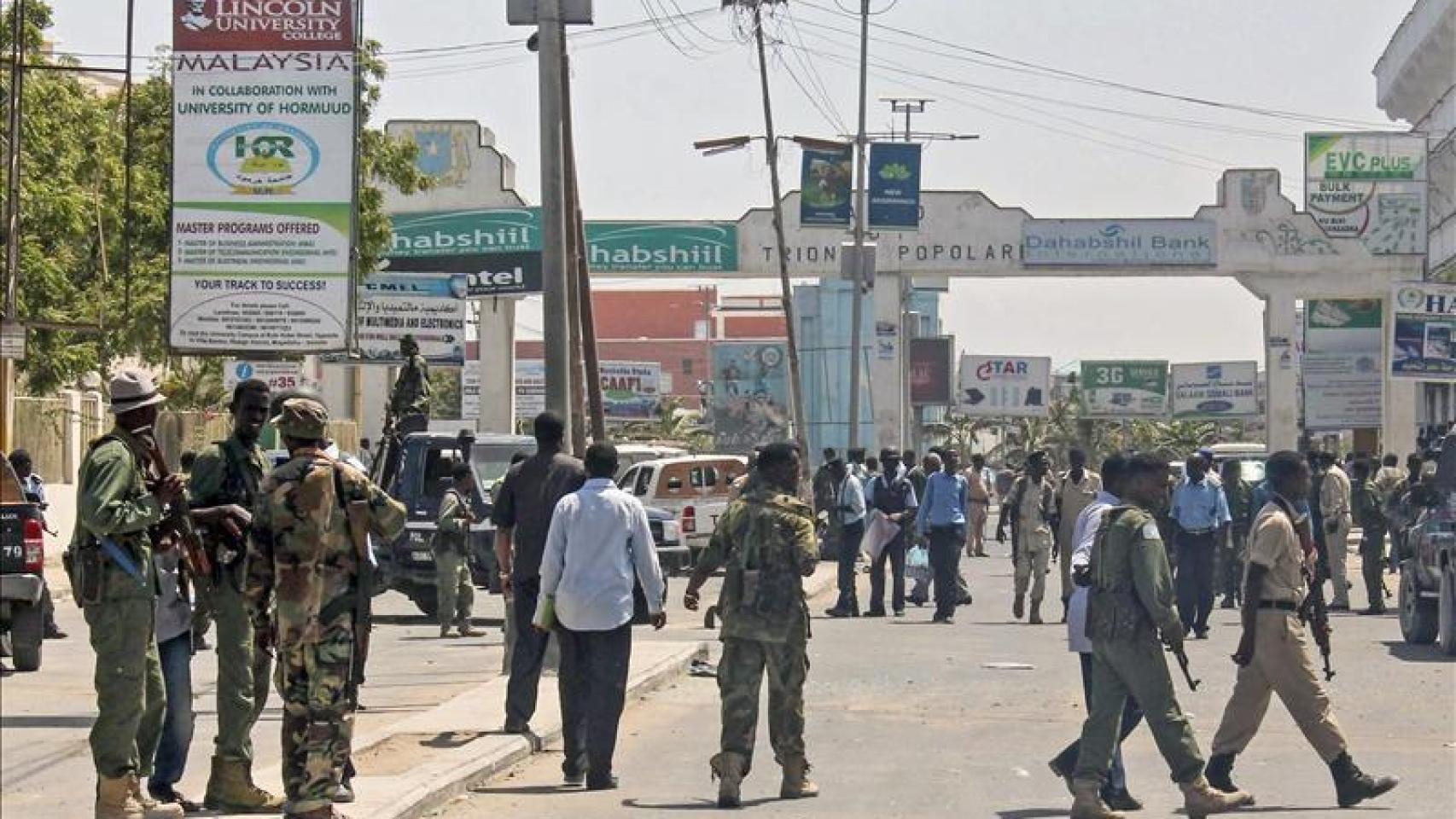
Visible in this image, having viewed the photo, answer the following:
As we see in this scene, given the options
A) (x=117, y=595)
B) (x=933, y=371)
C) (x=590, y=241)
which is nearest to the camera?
(x=117, y=595)

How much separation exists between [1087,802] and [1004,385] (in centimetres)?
8643

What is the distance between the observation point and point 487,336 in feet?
181

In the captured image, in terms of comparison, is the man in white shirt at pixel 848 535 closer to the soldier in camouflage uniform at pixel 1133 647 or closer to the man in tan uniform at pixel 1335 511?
the man in tan uniform at pixel 1335 511

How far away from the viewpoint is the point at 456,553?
76.7ft

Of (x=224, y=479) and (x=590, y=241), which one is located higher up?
(x=590, y=241)

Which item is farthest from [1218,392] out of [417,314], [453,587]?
[453,587]

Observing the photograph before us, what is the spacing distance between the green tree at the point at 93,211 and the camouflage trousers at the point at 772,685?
25852 mm

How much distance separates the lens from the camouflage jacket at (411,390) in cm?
2614

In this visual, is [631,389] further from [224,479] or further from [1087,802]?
[224,479]

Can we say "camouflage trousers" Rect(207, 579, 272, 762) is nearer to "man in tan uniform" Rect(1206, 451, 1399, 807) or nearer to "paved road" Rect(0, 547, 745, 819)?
"paved road" Rect(0, 547, 745, 819)

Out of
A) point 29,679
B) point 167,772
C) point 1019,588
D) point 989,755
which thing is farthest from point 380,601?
point 167,772

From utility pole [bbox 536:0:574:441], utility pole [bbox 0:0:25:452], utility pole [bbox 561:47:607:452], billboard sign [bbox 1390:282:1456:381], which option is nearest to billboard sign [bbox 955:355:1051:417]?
billboard sign [bbox 1390:282:1456:381]

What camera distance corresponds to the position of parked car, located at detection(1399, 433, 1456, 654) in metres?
21.2

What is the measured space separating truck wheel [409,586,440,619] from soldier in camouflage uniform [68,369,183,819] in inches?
660
